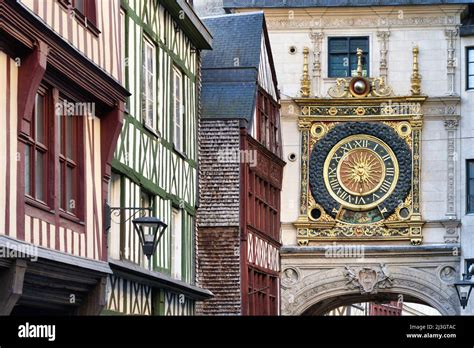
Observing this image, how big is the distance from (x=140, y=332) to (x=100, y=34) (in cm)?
995

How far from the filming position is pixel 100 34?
781 inches

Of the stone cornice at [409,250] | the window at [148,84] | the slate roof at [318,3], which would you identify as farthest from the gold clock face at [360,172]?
the window at [148,84]

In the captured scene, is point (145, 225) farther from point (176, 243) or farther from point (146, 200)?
point (176, 243)

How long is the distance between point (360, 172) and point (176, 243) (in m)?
19.7

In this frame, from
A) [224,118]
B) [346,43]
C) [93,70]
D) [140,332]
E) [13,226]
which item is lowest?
[140,332]

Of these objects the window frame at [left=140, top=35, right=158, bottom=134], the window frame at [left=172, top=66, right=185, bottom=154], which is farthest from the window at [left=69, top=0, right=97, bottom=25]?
the window frame at [left=172, top=66, right=185, bottom=154]

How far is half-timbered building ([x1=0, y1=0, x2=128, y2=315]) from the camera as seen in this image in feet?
51.2

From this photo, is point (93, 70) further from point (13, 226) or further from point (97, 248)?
point (13, 226)

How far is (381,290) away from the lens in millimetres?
Answer: 45438

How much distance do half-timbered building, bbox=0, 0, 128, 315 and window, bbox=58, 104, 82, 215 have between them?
0.04 feet

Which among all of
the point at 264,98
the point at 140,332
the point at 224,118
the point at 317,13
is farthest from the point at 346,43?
the point at 140,332

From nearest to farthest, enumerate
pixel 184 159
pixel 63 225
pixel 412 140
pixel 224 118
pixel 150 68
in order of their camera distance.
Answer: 1. pixel 63 225
2. pixel 150 68
3. pixel 184 159
4. pixel 224 118
5. pixel 412 140

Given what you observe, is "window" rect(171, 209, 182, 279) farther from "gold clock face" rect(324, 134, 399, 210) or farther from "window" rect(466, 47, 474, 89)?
"window" rect(466, 47, 474, 89)

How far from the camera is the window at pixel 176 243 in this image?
27.0 metres
